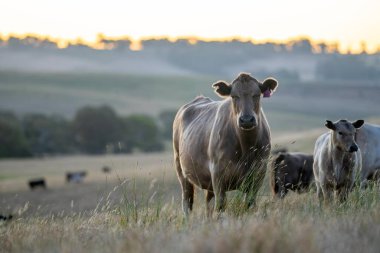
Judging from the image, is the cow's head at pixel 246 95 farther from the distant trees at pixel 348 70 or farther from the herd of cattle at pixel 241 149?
the distant trees at pixel 348 70

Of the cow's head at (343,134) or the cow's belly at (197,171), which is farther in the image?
the cow's head at (343,134)

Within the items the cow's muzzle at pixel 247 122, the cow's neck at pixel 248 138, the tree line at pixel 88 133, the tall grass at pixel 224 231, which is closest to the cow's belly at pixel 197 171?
the cow's neck at pixel 248 138

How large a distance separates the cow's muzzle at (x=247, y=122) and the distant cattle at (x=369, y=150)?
4.90 meters

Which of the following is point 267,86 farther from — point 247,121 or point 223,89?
point 247,121

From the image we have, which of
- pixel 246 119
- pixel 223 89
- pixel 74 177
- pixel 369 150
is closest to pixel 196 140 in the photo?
pixel 223 89

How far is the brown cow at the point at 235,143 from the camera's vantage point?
10750 millimetres

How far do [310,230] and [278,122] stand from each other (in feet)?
382

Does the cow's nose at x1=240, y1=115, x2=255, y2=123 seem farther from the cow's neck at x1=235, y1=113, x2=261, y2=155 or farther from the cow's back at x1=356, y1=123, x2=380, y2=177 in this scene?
the cow's back at x1=356, y1=123, x2=380, y2=177

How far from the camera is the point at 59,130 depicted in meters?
95.1

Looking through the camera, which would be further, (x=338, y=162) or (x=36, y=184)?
(x=36, y=184)

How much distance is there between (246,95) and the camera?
36.2 feet

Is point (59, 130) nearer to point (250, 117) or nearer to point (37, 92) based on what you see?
point (37, 92)

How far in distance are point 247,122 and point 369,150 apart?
5352 mm

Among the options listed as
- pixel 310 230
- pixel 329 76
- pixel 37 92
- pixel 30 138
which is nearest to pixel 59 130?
pixel 30 138
